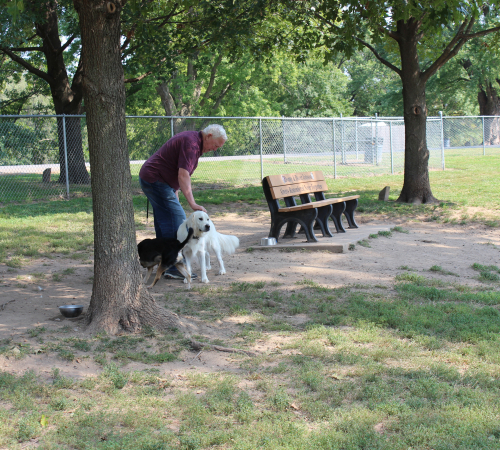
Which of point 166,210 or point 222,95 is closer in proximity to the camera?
point 166,210

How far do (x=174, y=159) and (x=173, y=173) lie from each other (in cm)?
A: 18

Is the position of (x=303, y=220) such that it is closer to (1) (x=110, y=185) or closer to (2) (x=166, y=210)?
(2) (x=166, y=210)

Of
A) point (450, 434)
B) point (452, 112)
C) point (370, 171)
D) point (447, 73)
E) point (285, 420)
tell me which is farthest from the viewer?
point (452, 112)

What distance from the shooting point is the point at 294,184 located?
8297 millimetres

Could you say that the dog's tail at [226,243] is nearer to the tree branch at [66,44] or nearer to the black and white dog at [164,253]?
the black and white dog at [164,253]

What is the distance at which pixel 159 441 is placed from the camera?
2.57 m

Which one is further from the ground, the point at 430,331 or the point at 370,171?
the point at 370,171

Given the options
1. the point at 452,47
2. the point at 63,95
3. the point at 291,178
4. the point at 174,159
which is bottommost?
the point at 291,178

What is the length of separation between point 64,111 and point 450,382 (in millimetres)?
16623

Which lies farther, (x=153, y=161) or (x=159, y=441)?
(x=153, y=161)

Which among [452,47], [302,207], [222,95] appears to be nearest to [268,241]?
[302,207]

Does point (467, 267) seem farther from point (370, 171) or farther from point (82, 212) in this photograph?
point (370, 171)

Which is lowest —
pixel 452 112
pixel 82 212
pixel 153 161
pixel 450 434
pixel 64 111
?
pixel 450 434

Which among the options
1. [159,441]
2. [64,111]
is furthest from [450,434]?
[64,111]
